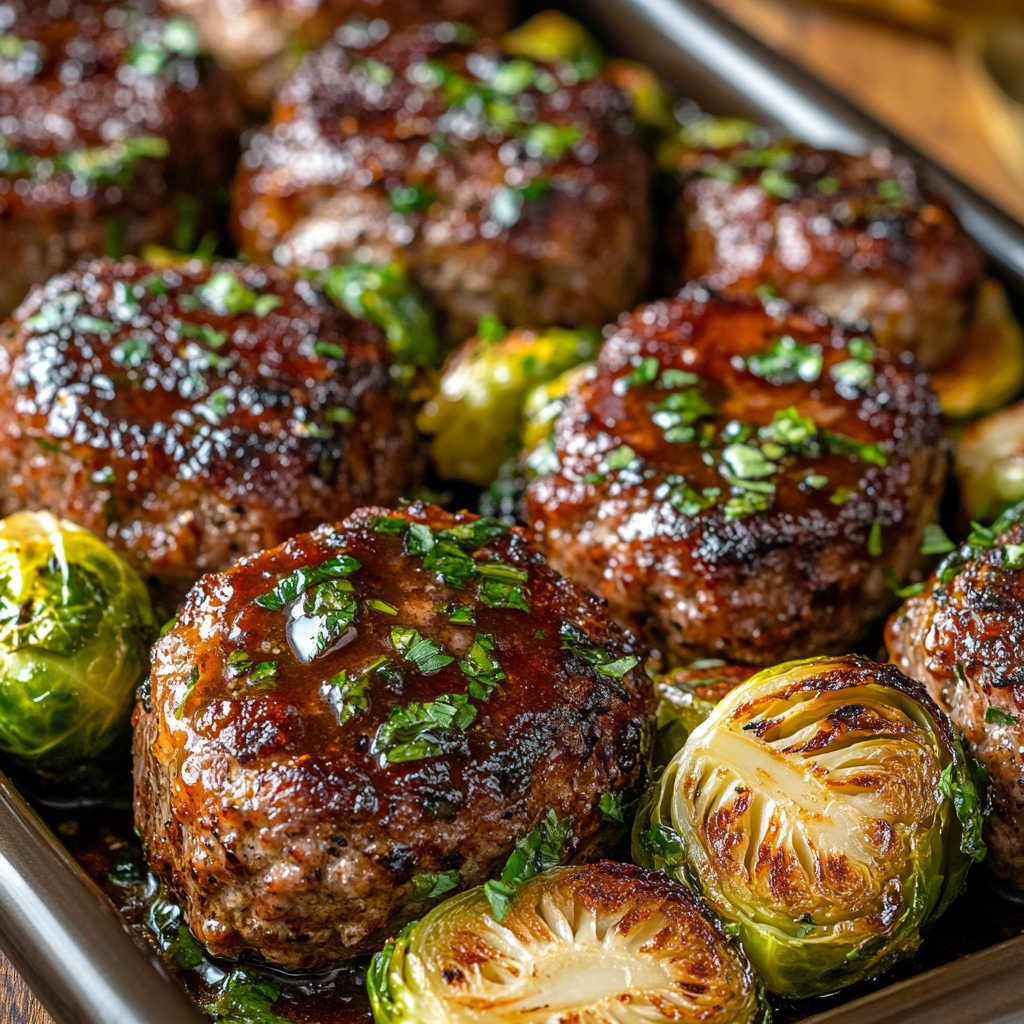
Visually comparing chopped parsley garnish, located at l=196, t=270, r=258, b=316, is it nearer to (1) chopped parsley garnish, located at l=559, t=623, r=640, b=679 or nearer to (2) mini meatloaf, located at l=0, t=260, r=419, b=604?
(2) mini meatloaf, located at l=0, t=260, r=419, b=604

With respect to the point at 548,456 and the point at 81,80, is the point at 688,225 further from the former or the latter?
the point at 81,80

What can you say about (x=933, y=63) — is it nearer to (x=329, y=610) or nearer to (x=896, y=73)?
(x=896, y=73)

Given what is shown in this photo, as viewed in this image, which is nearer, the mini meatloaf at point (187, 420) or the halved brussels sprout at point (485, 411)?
the mini meatloaf at point (187, 420)

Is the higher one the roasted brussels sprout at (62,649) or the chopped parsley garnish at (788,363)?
the chopped parsley garnish at (788,363)

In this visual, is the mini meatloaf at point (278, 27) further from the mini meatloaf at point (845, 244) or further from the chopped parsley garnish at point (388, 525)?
the chopped parsley garnish at point (388, 525)

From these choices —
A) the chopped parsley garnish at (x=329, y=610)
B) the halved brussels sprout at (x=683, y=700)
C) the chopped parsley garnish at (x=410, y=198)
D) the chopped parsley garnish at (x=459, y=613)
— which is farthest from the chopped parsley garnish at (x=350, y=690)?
the chopped parsley garnish at (x=410, y=198)

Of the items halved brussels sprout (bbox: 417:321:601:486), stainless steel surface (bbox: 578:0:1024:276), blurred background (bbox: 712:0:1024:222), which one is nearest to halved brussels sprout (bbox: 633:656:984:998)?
halved brussels sprout (bbox: 417:321:601:486)

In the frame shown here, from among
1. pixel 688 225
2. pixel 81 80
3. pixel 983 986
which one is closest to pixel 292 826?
pixel 983 986

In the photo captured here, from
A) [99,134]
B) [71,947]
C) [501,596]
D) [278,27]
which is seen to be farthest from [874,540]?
[278,27]
